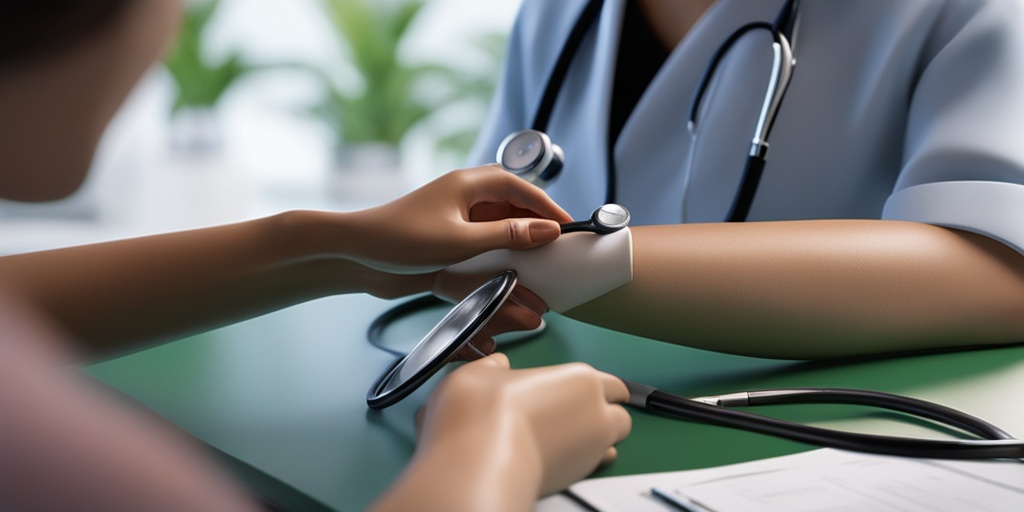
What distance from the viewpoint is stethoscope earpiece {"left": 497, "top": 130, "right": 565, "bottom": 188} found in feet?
2.81

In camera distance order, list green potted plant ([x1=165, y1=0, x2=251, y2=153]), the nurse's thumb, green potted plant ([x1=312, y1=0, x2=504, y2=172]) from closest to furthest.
Answer: the nurse's thumb → green potted plant ([x1=165, y1=0, x2=251, y2=153]) → green potted plant ([x1=312, y1=0, x2=504, y2=172])

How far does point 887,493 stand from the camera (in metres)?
0.45

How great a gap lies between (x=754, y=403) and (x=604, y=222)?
177 mm

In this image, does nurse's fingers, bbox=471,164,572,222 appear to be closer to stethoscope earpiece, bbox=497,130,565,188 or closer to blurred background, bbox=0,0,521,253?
stethoscope earpiece, bbox=497,130,565,188

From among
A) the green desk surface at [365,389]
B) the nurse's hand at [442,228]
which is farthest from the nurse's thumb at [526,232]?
the green desk surface at [365,389]

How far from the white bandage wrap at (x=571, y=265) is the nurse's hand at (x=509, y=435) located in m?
0.15

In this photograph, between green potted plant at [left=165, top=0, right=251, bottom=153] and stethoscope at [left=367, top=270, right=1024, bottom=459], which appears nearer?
stethoscope at [left=367, top=270, right=1024, bottom=459]

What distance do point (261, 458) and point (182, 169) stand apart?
2.67 meters

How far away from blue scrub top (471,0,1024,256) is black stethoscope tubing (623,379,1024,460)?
28 cm

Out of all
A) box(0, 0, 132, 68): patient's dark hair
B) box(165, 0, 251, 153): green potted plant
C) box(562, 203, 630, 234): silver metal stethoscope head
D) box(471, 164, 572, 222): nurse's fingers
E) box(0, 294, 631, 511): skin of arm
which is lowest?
box(0, 294, 631, 511): skin of arm

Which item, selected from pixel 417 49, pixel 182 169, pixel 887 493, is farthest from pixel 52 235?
pixel 887 493

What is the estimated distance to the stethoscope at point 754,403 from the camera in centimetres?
49

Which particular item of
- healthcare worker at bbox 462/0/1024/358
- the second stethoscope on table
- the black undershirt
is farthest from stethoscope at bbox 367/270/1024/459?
the black undershirt

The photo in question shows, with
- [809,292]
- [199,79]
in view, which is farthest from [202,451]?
[199,79]
